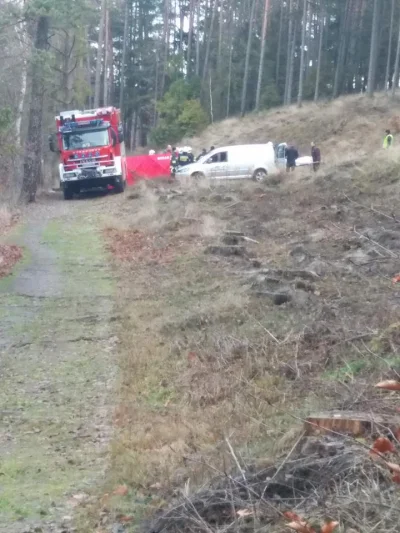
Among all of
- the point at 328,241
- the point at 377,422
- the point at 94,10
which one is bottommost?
the point at 328,241

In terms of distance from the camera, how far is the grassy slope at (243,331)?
6789 millimetres

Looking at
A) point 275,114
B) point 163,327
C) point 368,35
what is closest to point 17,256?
point 163,327

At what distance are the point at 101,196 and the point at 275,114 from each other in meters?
25.8

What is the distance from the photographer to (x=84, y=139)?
3325cm

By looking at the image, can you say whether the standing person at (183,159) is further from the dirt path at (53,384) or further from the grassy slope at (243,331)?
the dirt path at (53,384)

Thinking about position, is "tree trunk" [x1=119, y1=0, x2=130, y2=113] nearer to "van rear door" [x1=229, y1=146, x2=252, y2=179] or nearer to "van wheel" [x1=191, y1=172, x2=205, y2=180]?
"van rear door" [x1=229, y1=146, x2=252, y2=179]

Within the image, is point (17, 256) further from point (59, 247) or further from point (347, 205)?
point (347, 205)

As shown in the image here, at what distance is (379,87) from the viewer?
6462 cm

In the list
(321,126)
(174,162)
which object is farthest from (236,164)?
(321,126)

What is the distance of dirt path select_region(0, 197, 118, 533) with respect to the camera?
21.6 ft

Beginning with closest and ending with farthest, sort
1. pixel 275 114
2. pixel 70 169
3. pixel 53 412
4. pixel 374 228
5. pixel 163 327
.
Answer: pixel 53 412
pixel 163 327
pixel 374 228
pixel 70 169
pixel 275 114

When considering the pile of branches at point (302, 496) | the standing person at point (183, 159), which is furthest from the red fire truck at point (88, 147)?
the pile of branches at point (302, 496)

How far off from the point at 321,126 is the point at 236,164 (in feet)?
50.1

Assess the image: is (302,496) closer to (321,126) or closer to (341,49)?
(321,126)
